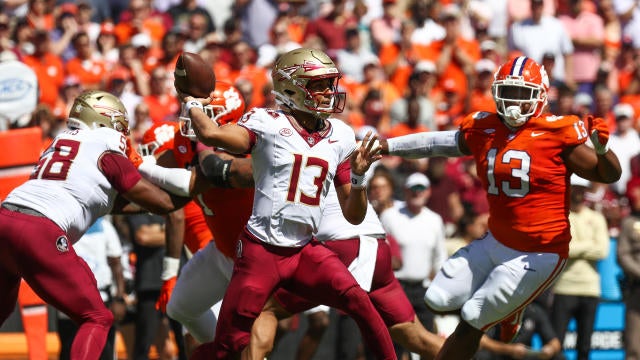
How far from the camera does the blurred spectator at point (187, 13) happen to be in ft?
46.1

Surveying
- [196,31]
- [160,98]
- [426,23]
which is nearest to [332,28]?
[426,23]

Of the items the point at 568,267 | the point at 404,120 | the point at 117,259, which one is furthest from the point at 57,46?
the point at 568,267

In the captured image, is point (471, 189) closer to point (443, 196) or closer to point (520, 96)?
point (443, 196)

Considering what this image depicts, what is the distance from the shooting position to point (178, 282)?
746 centimetres

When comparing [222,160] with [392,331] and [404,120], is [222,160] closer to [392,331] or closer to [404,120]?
[392,331]

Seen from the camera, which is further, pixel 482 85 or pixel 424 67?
pixel 482 85

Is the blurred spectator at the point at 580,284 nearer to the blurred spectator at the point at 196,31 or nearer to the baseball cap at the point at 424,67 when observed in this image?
the baseball cap at the point at 424,67

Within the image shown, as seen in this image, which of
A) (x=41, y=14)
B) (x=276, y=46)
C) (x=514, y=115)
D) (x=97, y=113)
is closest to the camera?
(x=97, y=113)

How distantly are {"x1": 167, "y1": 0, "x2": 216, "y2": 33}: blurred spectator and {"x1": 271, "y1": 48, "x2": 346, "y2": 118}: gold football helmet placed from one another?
7.57 m

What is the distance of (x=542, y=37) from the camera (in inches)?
549

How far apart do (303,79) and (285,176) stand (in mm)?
519

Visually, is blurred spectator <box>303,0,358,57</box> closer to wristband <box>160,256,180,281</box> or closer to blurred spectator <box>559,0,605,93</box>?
blurred spectator <box>559,0,605,93</box>

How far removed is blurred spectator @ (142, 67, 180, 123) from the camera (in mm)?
12367

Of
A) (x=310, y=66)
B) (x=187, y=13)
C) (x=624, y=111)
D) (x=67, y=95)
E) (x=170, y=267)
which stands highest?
(x=310, y=66)
